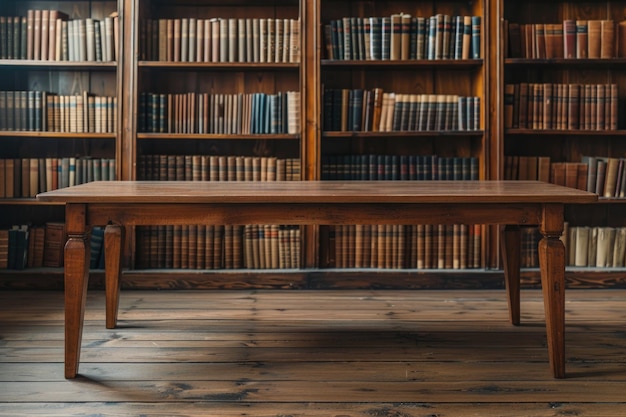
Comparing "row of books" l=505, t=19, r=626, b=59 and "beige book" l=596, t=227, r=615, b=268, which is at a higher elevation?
"row of books" l=505, t=19, r=626, b=59

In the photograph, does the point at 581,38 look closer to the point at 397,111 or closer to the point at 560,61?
the point at 560,61

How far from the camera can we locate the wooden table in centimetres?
254

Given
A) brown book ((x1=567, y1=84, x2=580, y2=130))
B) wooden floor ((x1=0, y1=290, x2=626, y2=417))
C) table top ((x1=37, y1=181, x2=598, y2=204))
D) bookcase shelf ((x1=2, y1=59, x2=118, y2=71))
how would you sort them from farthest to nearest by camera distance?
brown book ((x1=567, y1=84, x2=580, y2=130)) < bookcase shelf ((x1=2, y1=59, x2=118, y2=71)) < table top ((x1=37, y1=181, x2=598, y2=204)) < wooden floor ((x1=0, y1=290, x2=626, y2=417))

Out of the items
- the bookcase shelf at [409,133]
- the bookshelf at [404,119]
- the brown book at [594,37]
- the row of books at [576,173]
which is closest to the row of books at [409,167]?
the bookshelf at [404,119]

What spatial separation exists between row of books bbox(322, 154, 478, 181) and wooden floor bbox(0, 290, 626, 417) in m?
0.69

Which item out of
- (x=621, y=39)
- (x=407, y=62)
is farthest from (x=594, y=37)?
(x=407, y=62)

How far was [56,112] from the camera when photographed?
14.0 ft

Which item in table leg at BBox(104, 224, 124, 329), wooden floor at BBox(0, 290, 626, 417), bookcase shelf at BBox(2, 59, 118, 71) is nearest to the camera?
wooden floor at BBox(0, 290, 626, 417)

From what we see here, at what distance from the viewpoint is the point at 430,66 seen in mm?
4387

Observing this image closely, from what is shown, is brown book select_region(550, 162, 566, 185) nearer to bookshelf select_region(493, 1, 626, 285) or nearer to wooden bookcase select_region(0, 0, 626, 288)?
bookshelf select_region(493, 1, 626, 285)

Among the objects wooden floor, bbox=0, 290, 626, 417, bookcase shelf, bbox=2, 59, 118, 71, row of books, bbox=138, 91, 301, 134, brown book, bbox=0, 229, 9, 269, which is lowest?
wooden floor, bbox=0, 290, 626, 417

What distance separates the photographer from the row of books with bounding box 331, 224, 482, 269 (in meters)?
4.25

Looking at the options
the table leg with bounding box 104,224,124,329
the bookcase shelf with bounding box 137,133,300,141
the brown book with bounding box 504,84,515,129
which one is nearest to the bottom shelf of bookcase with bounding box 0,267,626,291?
the bookcase shelf with bounding box 137,133,300,141

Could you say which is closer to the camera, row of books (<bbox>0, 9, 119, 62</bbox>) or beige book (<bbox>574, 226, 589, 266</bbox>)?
row of books (<bbox>0, 9, 119, 62</bbox>)
